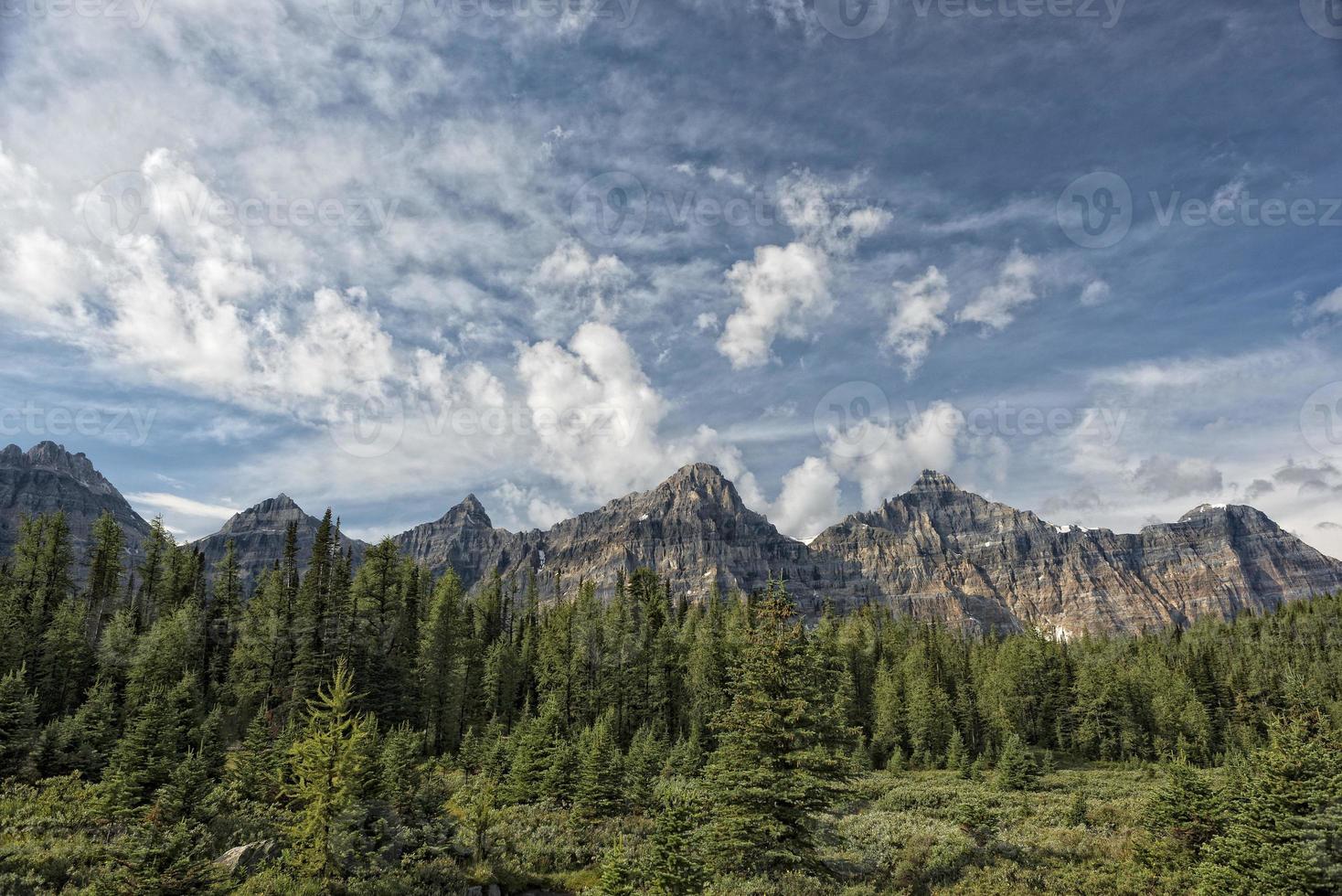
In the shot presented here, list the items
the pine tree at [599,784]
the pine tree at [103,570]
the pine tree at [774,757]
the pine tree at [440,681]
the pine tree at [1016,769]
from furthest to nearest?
the pine tree at [103,570] → the pine tree at [440,681] → the pine tree at [1016,769] → the pine tree at [599,784] → the pine tree at [774,757]

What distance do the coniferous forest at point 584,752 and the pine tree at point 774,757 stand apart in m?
0.12

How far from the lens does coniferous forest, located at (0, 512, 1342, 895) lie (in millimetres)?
22984

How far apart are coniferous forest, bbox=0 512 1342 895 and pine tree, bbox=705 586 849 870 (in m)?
0.12

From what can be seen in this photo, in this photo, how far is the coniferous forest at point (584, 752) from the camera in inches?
905

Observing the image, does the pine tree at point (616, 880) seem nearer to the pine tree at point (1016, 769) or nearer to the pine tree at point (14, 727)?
the pine tree at point (14, 727)

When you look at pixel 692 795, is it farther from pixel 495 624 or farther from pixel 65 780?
pixel 495 624

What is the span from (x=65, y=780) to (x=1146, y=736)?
11424 cm

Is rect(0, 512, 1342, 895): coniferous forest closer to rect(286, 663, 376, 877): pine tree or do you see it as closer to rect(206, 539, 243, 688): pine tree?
rect(286, 663, 376, 877): pine tree

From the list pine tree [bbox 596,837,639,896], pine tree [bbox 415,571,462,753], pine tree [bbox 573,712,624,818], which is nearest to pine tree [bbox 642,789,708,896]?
pine tree [bbox 596,837,639,896]

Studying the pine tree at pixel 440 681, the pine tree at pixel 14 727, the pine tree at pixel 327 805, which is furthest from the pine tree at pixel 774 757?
the pine tree at pixel 440 681

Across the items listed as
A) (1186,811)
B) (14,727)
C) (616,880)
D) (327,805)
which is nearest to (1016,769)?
(1186,811)

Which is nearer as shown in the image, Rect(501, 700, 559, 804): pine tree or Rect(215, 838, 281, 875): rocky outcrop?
Rect(215, 838, 281, 875): rocky outcrop

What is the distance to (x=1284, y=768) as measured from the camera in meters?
23.4

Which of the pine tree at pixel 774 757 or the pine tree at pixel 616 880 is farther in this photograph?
the pine tree at pixel 774 757
